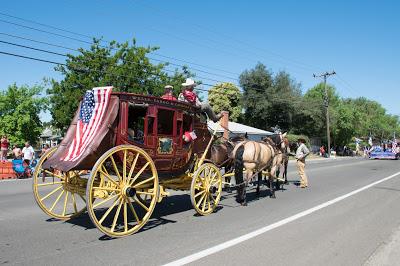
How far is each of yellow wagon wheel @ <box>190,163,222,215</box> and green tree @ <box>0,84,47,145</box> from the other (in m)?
42.6

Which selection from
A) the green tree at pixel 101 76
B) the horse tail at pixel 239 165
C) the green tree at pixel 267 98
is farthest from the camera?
the green tree at pixel 267 98

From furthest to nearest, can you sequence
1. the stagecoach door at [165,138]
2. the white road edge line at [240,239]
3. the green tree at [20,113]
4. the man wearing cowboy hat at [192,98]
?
the green tree at [20,113], the man wearing cowboy hat at [192,98], the stagecoach door at [165,138], the white road edge line at [240,239]

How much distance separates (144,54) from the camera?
41.0m

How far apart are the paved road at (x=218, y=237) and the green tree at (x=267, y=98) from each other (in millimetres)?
43554

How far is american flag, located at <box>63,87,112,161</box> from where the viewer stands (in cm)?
694

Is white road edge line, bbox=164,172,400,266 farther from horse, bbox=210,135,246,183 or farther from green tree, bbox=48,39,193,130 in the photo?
green tree, bbox=48,39,193,130

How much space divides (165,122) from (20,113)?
4430 centimetres

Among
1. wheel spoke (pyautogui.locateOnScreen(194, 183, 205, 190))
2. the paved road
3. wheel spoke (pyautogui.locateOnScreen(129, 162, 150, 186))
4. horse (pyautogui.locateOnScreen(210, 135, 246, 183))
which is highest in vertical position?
horse (pyautogui.locateOnScreen(210, 135, 246, 183))

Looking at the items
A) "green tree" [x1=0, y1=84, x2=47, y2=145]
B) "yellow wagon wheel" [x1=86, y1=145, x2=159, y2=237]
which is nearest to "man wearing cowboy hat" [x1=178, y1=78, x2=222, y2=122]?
"yellow wagon wheel" [x1=86, y1=145, x2=159, y2=237]

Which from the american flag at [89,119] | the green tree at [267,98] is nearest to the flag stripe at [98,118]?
the american flag at [89,119]

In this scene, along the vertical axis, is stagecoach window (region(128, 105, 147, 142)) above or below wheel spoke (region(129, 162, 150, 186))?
above

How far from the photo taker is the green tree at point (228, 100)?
5625cm

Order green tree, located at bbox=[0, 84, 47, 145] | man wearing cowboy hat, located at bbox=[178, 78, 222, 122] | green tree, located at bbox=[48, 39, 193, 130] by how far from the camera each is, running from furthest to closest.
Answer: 1. green tree, located at bbox=[0, 84, 47, 145]
2. green tree, located at bbox=[48, 39, 193, 130]
3. man wearing cowboy hat, located at bbox=[178, 78, 222, 122]

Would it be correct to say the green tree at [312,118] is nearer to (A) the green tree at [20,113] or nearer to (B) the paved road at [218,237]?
(A) the green tree at [20,113]
